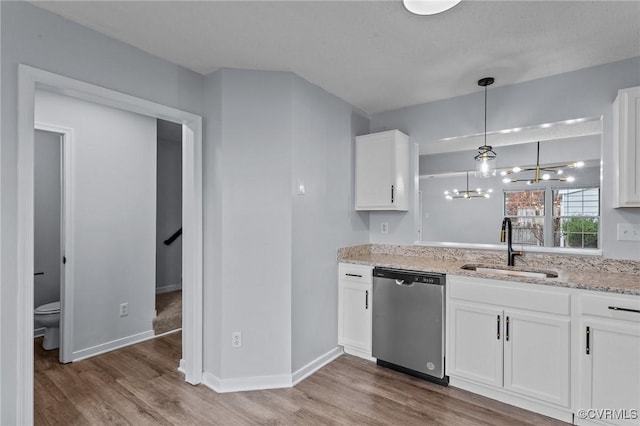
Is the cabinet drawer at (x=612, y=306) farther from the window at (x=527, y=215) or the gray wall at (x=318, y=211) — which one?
the gray wall at (x=318, y=211)

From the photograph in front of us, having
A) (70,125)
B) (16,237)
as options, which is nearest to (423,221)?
(16,237)

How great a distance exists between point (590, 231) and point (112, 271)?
418 centimetres

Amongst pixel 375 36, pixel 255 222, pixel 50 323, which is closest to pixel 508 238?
pixel 375 36

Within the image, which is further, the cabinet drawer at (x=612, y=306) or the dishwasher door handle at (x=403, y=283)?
the dishwasher door handle at (x=403, y=283)

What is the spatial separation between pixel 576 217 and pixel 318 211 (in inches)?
81.6

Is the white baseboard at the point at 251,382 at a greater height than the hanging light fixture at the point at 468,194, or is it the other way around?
the hanging light fixture at the point at 468,194

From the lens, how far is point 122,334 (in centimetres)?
326

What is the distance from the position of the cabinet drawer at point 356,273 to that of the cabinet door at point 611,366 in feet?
4.93

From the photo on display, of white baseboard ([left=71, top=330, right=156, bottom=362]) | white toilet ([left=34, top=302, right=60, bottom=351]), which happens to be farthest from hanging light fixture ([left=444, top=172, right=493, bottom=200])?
white toilet ([left=34, top=302, right=60, bottom=351])

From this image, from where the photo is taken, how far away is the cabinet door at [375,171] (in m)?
3.16

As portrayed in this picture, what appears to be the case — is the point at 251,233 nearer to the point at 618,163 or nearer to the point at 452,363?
the point at 452,363

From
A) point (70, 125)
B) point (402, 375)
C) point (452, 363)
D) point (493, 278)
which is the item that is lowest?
point (402, 375)

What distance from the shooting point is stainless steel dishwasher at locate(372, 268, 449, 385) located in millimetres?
2539

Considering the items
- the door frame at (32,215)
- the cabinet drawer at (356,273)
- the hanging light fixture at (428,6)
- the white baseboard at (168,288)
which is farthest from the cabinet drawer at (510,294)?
the white baseboard at (168,288)
